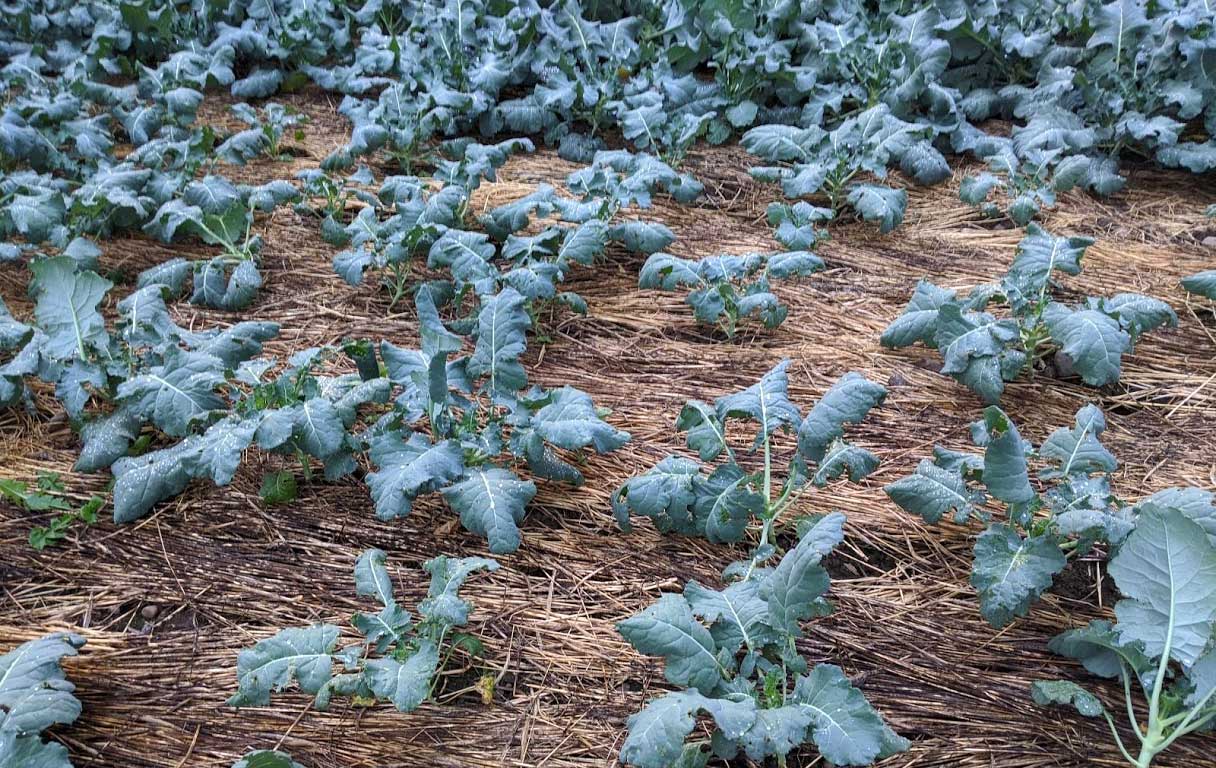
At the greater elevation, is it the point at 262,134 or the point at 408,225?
the point at 262,134

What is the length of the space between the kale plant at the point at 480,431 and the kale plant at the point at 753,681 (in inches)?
21.9

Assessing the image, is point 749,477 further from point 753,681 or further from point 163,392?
point 163,392

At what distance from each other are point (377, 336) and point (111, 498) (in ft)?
3.39

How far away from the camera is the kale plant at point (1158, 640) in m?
1.85

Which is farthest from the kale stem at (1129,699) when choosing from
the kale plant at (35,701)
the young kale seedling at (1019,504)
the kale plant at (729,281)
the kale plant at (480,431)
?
the kale plant at (35,701)

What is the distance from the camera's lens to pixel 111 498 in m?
2.67

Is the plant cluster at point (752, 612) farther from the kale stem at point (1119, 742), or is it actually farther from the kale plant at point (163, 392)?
the kale plant at point (163, 392)

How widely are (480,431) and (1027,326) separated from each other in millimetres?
1841

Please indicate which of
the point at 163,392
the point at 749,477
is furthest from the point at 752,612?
the point at 163,392

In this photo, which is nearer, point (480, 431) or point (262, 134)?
point (480, 431)

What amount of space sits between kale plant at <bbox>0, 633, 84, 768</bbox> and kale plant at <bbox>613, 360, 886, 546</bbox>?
135cm

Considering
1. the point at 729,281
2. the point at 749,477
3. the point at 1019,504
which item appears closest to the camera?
the point at 1019,504

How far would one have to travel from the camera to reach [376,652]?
2.11m

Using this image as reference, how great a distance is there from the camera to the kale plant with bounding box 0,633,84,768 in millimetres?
1867
